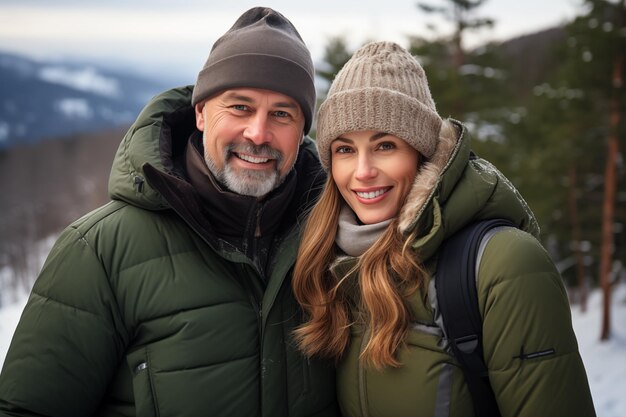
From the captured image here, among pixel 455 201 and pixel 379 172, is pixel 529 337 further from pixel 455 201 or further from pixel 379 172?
pixel 379 172

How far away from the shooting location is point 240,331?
7.41 feet

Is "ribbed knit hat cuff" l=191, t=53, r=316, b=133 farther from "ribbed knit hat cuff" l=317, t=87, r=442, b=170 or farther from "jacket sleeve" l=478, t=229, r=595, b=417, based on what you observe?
"jacket sleeve" l=478, t=229, r=595, b=417

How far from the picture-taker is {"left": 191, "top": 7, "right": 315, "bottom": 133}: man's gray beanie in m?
2.55

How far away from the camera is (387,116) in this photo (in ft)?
7.68

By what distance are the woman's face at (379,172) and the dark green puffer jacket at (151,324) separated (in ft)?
1.60

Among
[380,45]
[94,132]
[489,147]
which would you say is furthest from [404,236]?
[94,132]

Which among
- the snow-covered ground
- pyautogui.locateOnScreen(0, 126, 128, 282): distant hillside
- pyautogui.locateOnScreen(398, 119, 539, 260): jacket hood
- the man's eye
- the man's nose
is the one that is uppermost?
pyautogui.locateOnScreen(0, 126, 128, 282): distant hillside

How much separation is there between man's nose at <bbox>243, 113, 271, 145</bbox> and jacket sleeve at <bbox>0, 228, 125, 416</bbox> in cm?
91

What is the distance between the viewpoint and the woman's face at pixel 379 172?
94.8 inches

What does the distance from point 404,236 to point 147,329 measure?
1208 millimetres

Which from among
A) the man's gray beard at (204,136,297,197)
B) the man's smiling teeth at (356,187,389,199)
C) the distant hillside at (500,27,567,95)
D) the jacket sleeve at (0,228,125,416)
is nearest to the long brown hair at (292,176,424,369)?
the man's smiling teeth at (356,187,389,199)

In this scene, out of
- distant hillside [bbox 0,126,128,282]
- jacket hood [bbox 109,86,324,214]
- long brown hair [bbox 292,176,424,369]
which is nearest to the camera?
long brown hair [bbox 292,176,424,369]

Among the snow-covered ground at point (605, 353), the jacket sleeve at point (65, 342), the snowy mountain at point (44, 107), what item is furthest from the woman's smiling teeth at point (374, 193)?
the snowy mountain at point (44, 107)

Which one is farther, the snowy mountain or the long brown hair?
the snowy mountain
